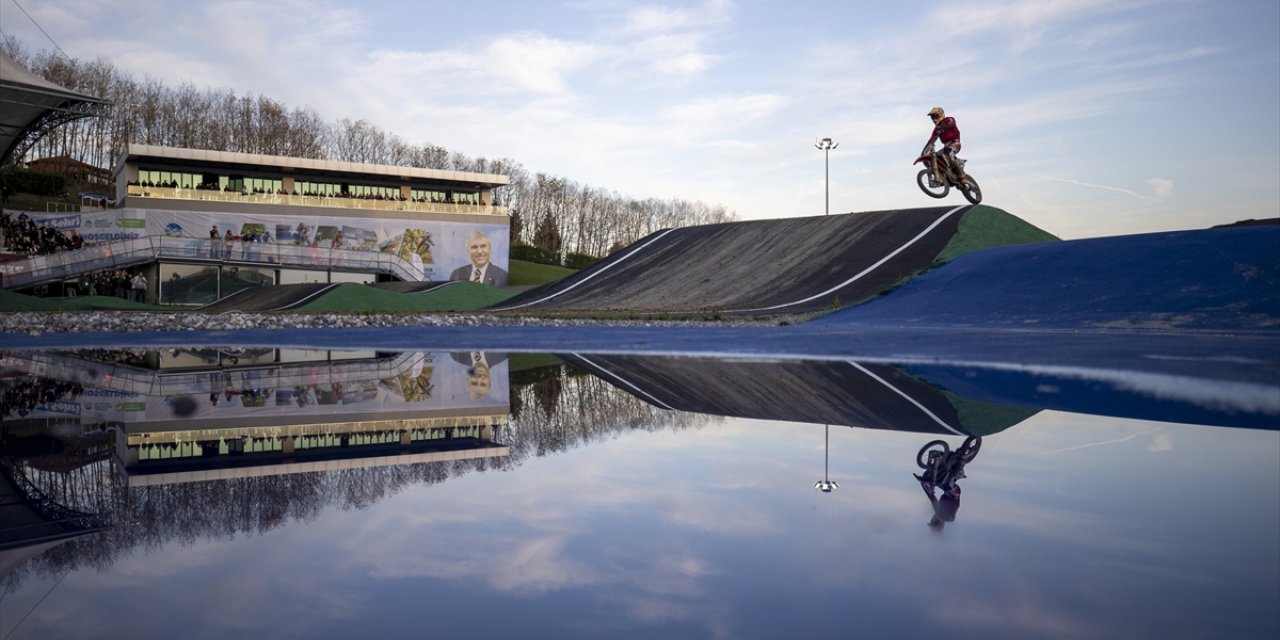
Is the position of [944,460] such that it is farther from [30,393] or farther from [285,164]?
[285,164]

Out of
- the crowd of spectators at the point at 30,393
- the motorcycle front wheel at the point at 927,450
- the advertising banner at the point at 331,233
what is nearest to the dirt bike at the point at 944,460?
the motorcycle front wheel at the point at 927,450

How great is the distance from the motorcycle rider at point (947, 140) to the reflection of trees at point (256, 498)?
28.0m

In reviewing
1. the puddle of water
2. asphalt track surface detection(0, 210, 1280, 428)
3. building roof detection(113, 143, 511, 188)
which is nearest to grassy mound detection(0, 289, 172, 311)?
asphalt track surface detection(0, 210, 1280, 428)

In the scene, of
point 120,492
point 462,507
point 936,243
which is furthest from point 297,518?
point 936,243

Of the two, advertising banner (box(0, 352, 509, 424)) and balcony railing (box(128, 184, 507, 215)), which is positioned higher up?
balcony railing (box(128, 184, 507, 215))

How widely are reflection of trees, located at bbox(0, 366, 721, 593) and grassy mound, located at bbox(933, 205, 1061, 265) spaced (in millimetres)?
26770

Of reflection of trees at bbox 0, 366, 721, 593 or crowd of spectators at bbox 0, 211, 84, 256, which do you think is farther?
crowd of spectators at bbox 0, 211, 84, 256

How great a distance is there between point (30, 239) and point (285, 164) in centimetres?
1452

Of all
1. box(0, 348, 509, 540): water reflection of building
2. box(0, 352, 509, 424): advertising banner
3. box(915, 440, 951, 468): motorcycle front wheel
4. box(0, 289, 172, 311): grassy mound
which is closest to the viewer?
box(0, 348, 509, 540): water reflection of building

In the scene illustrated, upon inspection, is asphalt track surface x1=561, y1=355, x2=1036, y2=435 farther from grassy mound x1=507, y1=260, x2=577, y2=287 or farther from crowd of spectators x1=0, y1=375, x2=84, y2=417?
grassy mound x1=507, y1=260, x2=577, y2=287

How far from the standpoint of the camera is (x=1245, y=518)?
3178 mm

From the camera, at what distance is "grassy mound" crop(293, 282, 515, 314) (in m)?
30.0

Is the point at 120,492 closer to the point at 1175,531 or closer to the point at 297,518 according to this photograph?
the point at 297,518

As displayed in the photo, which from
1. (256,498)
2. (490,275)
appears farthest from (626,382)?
(490,275)
